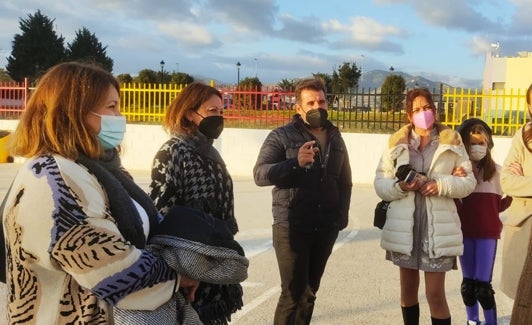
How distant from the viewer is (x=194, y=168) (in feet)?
9.18

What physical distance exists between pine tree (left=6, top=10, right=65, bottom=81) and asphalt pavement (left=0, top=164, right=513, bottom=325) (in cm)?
4013

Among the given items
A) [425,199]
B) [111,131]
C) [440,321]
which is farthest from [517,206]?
[111,131]

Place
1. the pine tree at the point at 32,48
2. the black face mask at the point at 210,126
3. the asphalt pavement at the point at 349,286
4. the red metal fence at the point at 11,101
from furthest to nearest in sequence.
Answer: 1. the pine tree at the point at 32,48
2. the red metal fence at the point at 11,101
3. the asphalt pavement at the point at 349,286
4. the black face mask at the point at 210,126

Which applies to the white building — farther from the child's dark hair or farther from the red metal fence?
the child's dark hair

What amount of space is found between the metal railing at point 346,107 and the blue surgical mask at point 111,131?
39.8 feet

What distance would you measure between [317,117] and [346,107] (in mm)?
12335

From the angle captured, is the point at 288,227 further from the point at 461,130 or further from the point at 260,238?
the point at 260,238

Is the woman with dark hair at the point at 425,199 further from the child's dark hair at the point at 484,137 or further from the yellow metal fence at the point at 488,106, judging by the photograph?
the yellow metal fence at the point at 488,106

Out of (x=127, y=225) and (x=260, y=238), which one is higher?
(x=127, y=225)

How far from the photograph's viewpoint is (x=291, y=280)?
373 cm

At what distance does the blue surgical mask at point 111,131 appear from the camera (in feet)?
6.41

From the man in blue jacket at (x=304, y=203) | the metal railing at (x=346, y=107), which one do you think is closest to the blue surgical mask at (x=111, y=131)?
the man in blue jacket at (x=304, y=203)

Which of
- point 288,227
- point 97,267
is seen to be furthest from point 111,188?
point 288,227

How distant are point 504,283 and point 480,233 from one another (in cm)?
100
